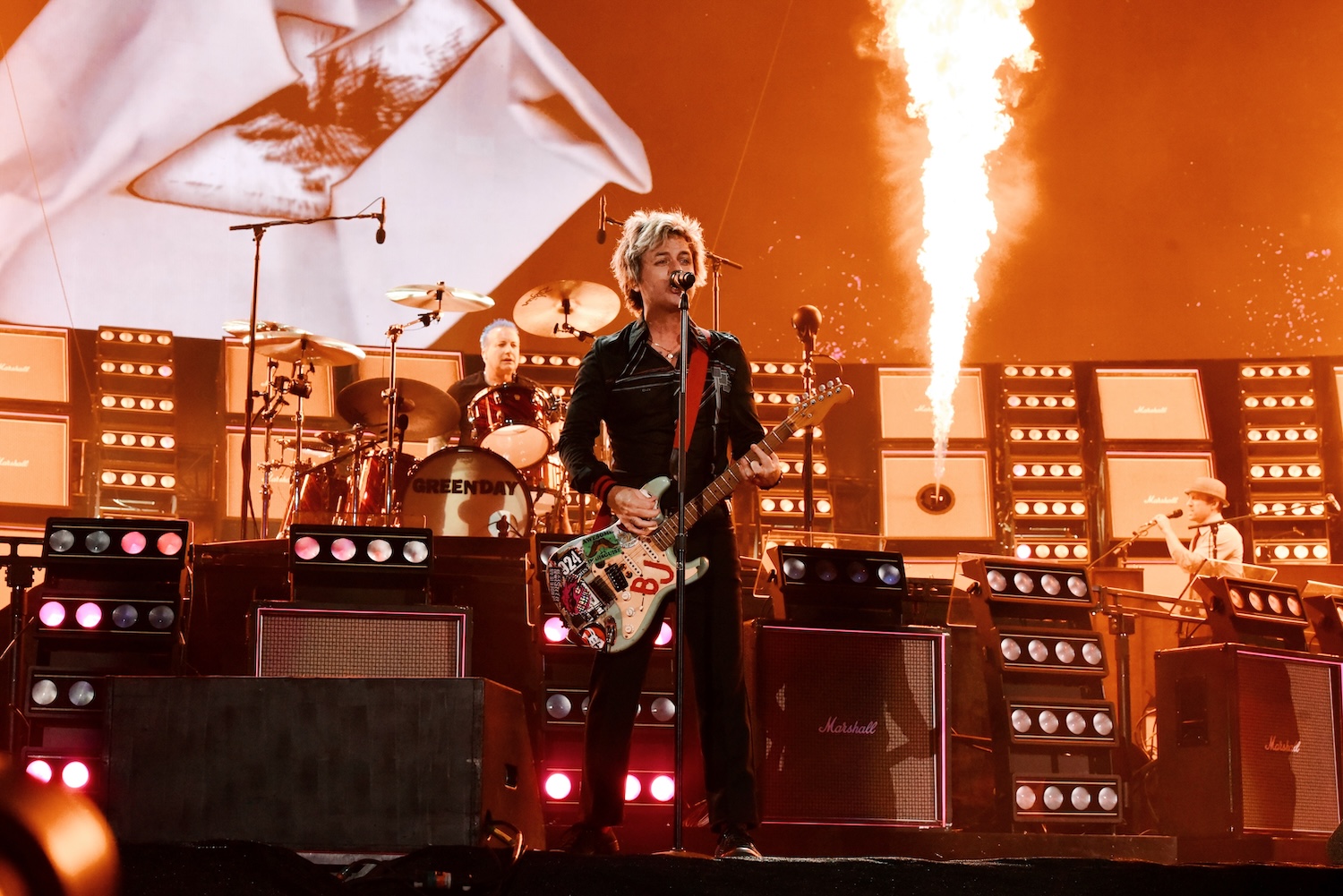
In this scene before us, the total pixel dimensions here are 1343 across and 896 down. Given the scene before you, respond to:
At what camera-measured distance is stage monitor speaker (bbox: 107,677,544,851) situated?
11.1 ft

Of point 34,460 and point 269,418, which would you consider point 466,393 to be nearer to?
point 269,418

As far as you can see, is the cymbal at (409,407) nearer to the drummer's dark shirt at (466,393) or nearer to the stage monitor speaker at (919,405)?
the drummer's dark shirt at (466,393)

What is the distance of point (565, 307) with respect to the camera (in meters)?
8.87

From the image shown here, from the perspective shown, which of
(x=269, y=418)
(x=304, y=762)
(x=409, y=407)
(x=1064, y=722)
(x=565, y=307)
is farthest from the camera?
(x=269, y=418)

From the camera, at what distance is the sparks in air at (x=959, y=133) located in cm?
1101

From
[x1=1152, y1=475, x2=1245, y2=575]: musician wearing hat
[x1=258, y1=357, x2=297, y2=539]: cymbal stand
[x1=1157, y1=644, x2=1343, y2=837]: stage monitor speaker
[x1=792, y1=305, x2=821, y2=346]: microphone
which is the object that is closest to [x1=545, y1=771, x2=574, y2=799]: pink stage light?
[x1=1157, y1=644, x2=1343, y2=837]: stage monitor speaker

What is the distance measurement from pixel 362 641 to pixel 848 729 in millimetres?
1744

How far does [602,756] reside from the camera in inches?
157

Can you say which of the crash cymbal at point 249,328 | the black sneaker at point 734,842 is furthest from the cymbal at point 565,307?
the black sneaker at point 734,842

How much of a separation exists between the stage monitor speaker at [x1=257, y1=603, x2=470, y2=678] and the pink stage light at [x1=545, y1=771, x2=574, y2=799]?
61 cm

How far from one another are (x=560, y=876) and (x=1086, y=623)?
10.7 ft

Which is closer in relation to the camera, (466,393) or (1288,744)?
(1288,744)

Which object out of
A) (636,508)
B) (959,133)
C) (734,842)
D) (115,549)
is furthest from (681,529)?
(959,133)

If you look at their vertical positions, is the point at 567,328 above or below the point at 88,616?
above
